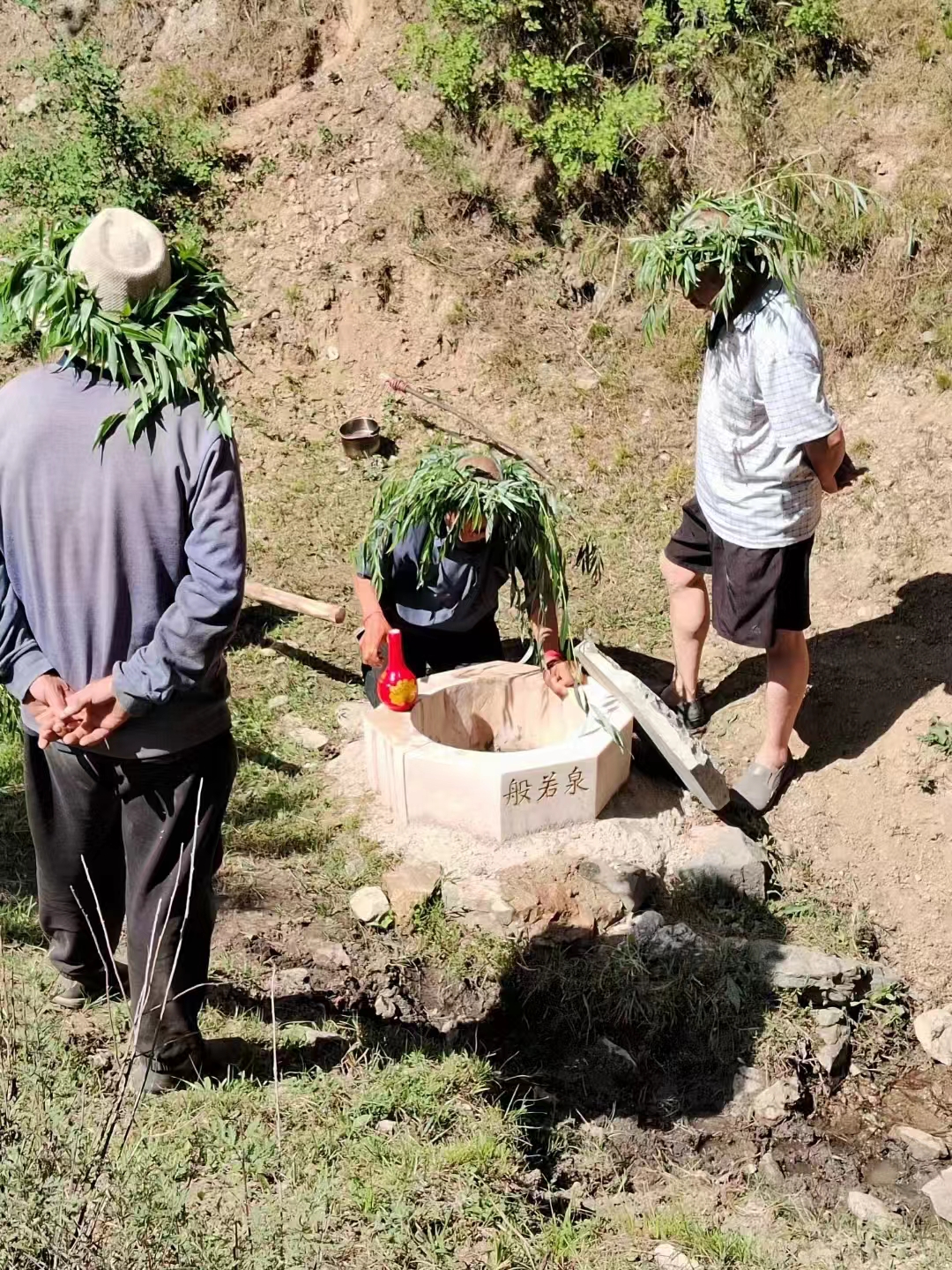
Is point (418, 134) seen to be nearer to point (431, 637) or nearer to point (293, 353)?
point (293, 353)

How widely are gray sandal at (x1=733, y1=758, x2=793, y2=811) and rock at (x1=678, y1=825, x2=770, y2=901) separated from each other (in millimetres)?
269

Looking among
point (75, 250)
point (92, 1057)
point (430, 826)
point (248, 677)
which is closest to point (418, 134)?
Answer: point (248, 677)

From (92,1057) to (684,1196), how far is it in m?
1.68

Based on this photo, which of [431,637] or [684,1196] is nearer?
[684,1196]

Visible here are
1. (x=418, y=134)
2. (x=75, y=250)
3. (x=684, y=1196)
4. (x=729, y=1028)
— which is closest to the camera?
(x=75, y=250)

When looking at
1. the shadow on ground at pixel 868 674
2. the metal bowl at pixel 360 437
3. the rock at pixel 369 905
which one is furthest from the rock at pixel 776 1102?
the metal bowl at pixel 360 437

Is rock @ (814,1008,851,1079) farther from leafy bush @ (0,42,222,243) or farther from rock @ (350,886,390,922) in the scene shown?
leafy bush @ (0,42,222,243)

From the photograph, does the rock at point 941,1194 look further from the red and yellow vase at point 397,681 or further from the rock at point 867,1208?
the red and yellow vase at point 397,681

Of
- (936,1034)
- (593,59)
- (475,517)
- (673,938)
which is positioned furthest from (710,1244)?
(593,59)

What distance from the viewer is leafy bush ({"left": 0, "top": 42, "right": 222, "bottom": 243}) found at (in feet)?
27.5

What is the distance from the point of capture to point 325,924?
169 inches

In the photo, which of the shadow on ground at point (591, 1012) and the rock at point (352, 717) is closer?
the shadow on ground at point (591, 1012)

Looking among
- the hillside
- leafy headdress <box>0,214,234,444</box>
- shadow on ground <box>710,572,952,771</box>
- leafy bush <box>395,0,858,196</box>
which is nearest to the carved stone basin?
the hillside

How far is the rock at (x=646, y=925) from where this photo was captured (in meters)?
4.34
